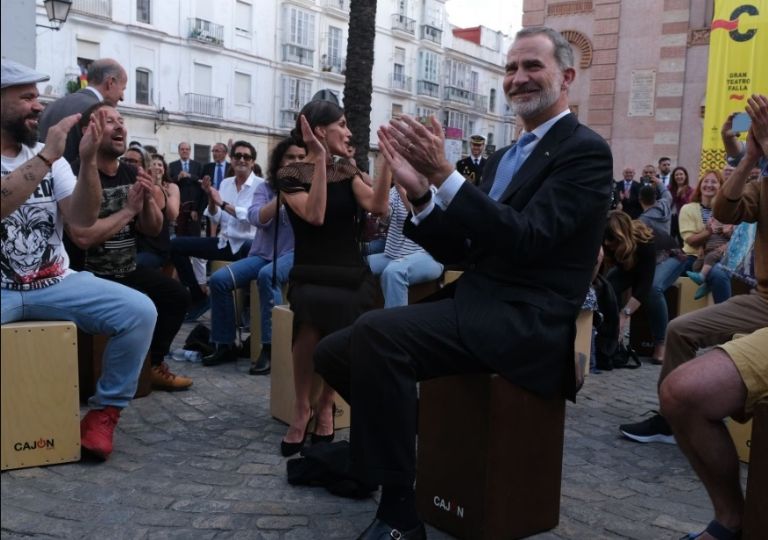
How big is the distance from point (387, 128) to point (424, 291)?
3.59 m

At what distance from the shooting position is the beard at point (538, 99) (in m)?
3.04

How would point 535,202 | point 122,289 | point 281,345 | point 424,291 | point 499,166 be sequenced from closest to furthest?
1. point 535,202
2. point 499,166
3. point 122,289
4. point 281,345
5. point 424,291

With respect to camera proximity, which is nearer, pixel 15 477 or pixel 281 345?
pixel 15 477

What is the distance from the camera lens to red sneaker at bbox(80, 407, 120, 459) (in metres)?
3.71

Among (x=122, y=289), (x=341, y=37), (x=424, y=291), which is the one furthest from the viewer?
(x=341, y=37)

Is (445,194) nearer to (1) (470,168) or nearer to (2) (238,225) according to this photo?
(2) (238,225)

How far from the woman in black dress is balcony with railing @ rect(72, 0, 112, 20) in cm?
2979

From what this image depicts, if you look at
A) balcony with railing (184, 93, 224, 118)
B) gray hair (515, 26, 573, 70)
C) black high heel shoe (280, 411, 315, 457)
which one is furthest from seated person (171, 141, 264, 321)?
balcony with railing (184, 93, 224, 118)

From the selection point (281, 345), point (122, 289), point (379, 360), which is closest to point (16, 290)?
point (122, 289)

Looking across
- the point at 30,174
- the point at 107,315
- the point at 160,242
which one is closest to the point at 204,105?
the point at 160,242

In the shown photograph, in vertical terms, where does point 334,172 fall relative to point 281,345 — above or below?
above

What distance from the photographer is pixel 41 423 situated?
3654 mm

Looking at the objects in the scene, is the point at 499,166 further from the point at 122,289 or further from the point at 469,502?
the point at 122,289

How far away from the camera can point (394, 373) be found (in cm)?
268
